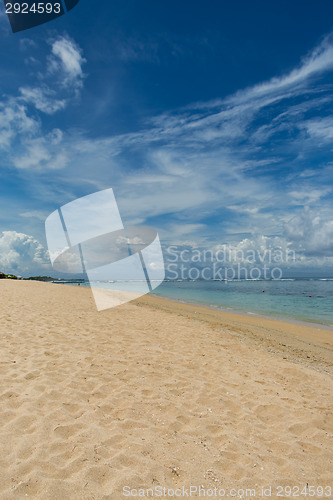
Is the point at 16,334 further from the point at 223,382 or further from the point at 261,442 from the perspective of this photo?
the point at 261,442

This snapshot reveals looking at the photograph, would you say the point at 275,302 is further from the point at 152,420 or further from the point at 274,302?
the point at 152,420

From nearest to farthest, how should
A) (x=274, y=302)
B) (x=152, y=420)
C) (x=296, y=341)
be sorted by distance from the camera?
1. (x=152, y=420)
2. (x=296, y=341)
3. (x=274, y=302)

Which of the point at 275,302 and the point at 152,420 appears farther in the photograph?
the point at 275,302

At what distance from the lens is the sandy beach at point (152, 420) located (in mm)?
2986

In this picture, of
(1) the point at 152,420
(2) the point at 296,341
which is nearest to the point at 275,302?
(2) the point at 296,341

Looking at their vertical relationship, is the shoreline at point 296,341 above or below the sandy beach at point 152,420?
below

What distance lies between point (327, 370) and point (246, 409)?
14.8 feet

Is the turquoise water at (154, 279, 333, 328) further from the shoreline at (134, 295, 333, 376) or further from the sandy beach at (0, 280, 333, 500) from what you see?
the sandy beach at (0, 280, 333, 500)

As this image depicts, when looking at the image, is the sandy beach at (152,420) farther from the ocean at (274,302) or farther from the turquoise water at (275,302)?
the turquoise water at (275,302)

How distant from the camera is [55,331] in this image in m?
8.80

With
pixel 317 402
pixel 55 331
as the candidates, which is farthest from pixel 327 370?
pixel 55 331

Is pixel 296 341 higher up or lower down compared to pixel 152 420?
lower down

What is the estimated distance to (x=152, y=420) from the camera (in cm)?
411

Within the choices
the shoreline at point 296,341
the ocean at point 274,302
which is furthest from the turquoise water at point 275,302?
Answer: the shoreline at point 296,341
